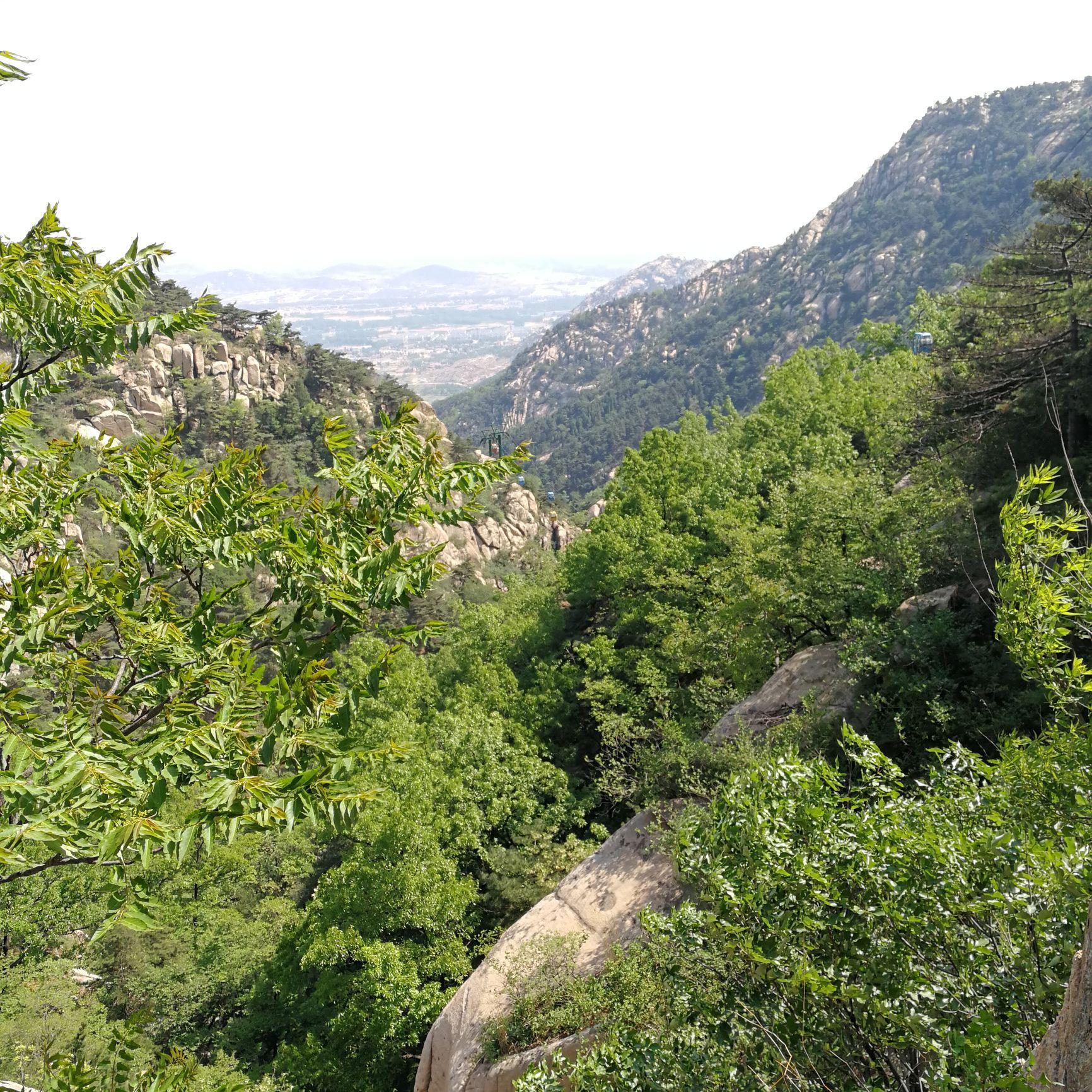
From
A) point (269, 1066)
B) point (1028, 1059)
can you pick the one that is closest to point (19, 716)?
point (1028, 1059)

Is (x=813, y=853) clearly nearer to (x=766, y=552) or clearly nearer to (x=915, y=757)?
(x=915, y=757)

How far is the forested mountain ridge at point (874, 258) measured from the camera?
150125mm

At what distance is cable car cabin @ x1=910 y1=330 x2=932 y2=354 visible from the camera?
38500mm

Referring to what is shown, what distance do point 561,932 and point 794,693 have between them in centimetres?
764

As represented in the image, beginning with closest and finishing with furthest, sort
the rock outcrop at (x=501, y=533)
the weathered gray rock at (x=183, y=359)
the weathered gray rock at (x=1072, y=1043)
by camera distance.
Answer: the weathered gray rock at (x=1072, y=1043) < the rock outcrop at (x=501, y=533) < the weathered gray rock at (x=183, y=359)

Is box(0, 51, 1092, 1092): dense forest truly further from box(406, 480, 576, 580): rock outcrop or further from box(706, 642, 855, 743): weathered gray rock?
box(406, 480, 576, 580): rock outcrop

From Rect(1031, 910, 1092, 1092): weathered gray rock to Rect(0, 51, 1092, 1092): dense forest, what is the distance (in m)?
0.19

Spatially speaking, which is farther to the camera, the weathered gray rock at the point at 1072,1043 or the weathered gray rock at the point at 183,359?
the weathered gray rock at the point at 183,359

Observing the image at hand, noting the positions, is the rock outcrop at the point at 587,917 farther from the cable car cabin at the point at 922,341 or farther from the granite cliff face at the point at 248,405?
the granite cliff face at the point at 248,405

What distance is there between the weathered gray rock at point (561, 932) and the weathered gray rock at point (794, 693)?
10.7 feet

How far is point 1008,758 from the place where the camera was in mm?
5551

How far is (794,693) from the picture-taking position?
53.3 feet

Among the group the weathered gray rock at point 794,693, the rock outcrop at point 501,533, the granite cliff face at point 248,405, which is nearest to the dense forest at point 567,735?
the weathered gray rock at point 794,693

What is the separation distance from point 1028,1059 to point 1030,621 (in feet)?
10.5
